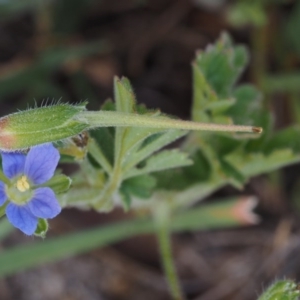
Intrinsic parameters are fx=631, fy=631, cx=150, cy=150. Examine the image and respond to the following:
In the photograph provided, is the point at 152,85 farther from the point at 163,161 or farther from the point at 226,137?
the point at 163,161

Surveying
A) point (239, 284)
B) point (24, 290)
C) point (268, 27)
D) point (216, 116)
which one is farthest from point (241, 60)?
point (24, 290)

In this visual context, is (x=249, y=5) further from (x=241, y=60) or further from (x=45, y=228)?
(x=45, y=228)

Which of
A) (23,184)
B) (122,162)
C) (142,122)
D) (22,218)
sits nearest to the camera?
(142,122)

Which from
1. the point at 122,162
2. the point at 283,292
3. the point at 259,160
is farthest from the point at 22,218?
the point at 259,160

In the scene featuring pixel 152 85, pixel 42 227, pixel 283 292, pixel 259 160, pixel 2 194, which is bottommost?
pixel 283 292

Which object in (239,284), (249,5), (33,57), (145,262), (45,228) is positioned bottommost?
(45,228)

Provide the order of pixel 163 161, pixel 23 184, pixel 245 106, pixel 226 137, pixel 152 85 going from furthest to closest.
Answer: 1. pixel 152 85
2. pixel 245 106
3. pixel 226 137
4. pixel 163 161
5. pixel 23 184

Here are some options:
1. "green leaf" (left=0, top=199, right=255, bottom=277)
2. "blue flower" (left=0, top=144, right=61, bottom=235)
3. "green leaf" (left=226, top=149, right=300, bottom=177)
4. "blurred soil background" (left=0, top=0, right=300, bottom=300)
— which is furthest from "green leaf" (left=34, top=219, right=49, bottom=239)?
"blurred soil background" (left=0, top=0, right=300, bottom=300)

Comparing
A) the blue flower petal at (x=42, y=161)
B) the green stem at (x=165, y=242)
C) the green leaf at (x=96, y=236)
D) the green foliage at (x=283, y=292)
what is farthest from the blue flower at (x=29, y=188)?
the green leaf at (x=96, y=236)
